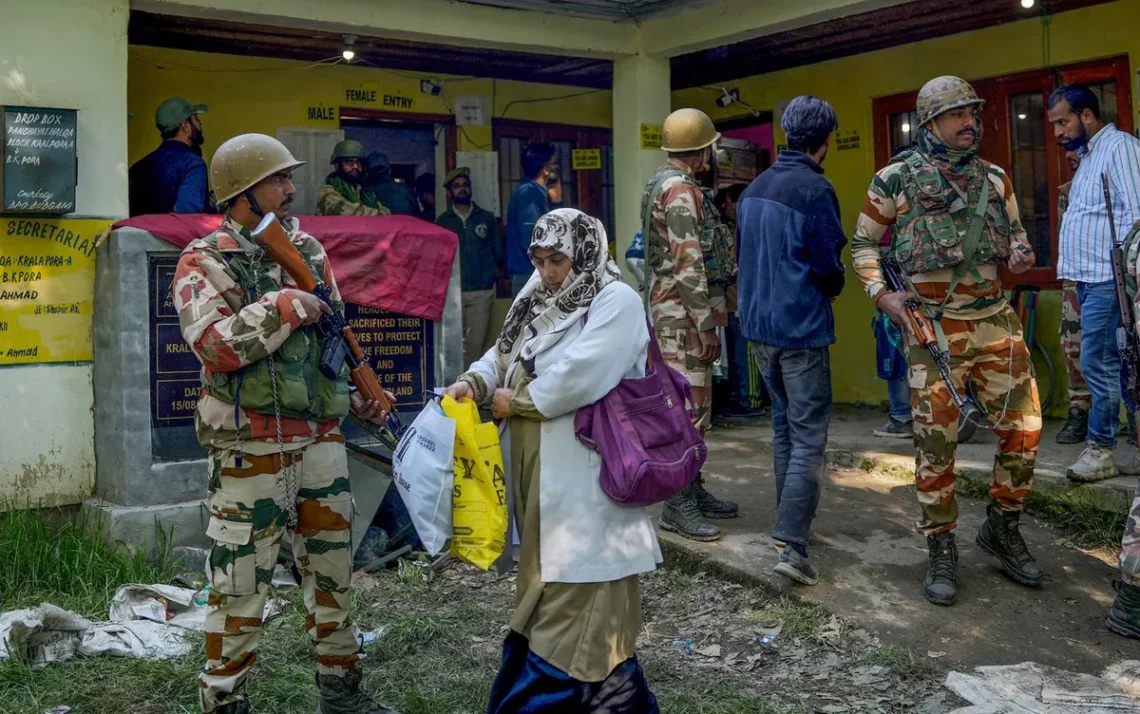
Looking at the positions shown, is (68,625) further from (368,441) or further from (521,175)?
(521,175)

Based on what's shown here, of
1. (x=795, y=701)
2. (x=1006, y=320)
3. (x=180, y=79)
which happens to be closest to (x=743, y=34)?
(x=1006, y=320)

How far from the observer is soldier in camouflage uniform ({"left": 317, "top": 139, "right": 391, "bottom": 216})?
7.70 meters

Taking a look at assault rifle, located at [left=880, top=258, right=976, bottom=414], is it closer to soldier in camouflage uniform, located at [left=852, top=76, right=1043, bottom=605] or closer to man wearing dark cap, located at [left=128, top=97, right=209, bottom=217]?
soldier in camouflage uniform, located at [left=852, top=76, right=1043, bottom=605]

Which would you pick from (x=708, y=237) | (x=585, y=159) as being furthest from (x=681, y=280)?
(x=585, y=159)

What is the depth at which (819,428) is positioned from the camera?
477cm

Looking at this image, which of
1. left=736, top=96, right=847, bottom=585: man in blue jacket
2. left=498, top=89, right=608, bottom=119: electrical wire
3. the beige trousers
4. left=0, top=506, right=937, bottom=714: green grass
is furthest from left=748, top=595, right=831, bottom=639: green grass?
left=498, top=89, right=608, bottom=119: electrical wire

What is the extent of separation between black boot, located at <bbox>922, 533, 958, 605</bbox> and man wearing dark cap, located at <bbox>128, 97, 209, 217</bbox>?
478cm

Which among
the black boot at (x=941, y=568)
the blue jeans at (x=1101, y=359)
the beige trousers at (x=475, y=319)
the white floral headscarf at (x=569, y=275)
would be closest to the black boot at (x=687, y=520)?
the black boot at (x=941, y=568)

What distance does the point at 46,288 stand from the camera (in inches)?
225

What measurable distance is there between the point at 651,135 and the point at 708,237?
3.05m

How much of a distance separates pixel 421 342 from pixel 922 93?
129 inches

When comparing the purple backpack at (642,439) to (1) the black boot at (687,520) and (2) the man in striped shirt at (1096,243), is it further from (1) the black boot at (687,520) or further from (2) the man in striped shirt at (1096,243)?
(2) the man in striped shirt at (1096,243)

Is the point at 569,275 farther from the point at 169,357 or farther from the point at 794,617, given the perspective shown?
the point at 169,357

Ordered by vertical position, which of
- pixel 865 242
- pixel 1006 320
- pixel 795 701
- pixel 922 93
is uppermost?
pixel 922 93
